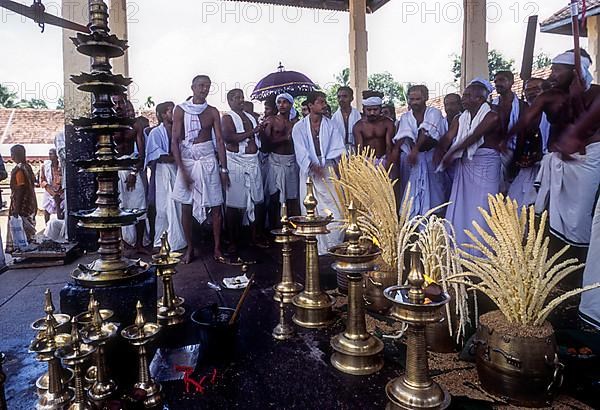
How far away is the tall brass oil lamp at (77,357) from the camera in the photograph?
5.36 ft

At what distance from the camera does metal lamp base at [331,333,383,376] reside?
2373 millimetres

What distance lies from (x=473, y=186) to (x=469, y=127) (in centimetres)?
63

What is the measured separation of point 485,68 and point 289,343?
5865mm

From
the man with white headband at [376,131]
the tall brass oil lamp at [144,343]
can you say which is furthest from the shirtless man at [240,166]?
the tall brass oil lamp at [144,343]

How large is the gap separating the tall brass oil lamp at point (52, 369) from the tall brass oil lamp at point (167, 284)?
3.91 feet

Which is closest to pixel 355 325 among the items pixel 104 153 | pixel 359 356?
Result: pixel 359 356

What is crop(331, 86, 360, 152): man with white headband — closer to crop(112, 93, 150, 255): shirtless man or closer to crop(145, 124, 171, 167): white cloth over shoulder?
crop(145, 124, 171, 167): white cloth over shoulder

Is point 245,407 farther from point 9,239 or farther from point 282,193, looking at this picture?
point 9,239

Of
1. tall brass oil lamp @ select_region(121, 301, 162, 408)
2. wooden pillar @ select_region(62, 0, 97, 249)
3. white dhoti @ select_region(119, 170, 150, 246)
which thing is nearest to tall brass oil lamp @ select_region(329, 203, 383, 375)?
tall brass oil lamp @ select_region(121, 301, 162, 408)

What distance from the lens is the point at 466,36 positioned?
6.88 meters

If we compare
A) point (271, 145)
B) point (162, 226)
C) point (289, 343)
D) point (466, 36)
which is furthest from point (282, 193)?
point (466, 36)

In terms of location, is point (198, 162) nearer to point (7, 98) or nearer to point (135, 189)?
point (135, 189)

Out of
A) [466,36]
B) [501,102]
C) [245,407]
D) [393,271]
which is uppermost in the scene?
[466,36]

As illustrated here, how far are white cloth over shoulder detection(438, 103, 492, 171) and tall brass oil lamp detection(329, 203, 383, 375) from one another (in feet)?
9.16
